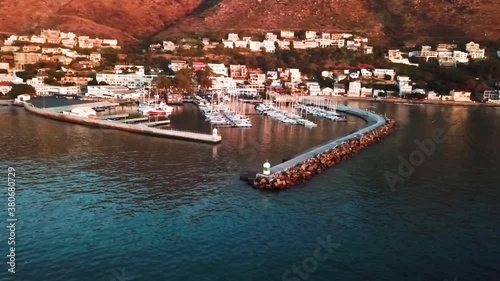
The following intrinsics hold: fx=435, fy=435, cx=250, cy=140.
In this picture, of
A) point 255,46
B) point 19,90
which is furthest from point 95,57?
point 255,46

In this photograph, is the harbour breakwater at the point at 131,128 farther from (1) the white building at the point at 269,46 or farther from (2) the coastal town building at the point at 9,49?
(1) the white building at the point at 269,46

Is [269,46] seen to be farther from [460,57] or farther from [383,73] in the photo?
[460,57]

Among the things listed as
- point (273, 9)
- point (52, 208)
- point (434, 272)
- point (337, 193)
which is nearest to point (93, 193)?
point (52, 208)

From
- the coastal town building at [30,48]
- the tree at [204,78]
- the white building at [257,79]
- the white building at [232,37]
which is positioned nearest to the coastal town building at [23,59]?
the coastal town building at [30,48]

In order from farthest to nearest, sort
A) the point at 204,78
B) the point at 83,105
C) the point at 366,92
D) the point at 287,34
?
the point at 287,34 < the point at 366,92 < the point at 204,78 < the point at 83,105

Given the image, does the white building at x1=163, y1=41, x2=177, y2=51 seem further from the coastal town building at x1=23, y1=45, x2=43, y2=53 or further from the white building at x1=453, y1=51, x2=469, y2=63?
the white building at x1=453, y1=51, x2=469, y2=63

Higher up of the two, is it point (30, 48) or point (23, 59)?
point (30, 48)
